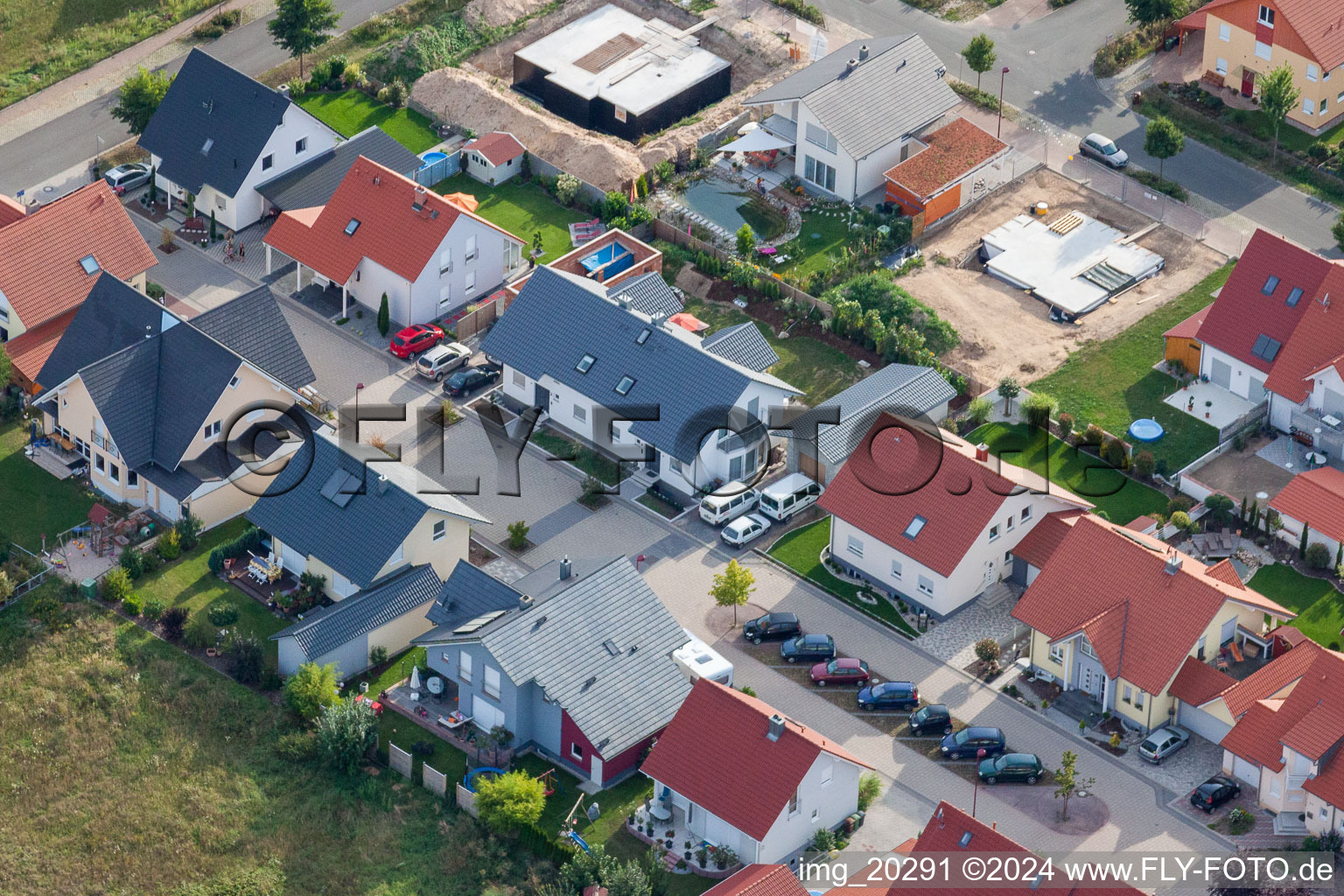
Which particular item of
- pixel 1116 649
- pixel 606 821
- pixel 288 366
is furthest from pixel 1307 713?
pixel 288 366

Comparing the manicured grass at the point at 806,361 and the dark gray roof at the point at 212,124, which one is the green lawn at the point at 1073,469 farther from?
the dark gray roof at the point at 212,124

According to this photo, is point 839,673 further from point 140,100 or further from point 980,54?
point 140,100

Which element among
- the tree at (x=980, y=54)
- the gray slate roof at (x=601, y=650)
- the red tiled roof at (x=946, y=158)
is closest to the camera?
the gray slate roof at (x=601, y=650)

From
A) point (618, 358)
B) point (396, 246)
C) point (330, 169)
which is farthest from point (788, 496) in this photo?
point (330, 169)

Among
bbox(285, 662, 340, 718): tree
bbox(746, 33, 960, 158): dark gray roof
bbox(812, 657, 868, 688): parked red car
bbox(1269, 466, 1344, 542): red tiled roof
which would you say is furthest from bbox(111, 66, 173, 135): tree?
bbox(1269, 466, 1344, 542): red tiled roof

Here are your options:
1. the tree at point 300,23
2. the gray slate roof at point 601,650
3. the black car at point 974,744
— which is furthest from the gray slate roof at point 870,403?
the tree at point 300,23

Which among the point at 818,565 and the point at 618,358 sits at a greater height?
the point at 618,358

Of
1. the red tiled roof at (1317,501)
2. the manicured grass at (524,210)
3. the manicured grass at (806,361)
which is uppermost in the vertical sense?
the manicured grass at (524,210)
